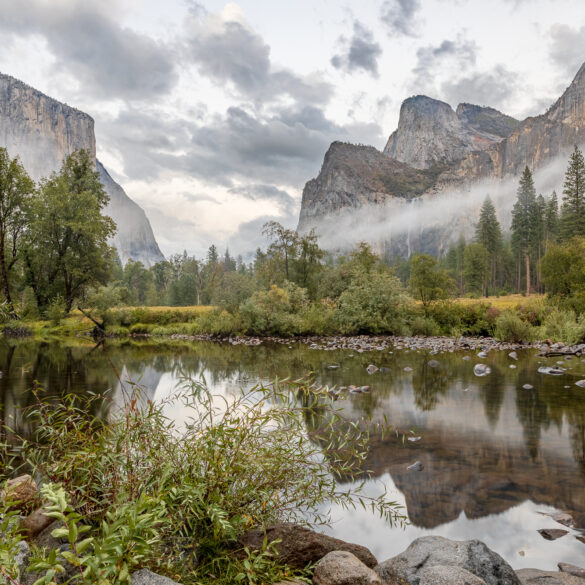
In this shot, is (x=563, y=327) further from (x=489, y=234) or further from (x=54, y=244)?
(x=489, y=234)

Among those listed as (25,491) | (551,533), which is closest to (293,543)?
(25,491)

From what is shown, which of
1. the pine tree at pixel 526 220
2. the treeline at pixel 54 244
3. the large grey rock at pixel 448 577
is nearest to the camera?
the large grey rock at pixel 448 577

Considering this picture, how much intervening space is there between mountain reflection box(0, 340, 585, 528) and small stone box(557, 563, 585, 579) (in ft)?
3.52

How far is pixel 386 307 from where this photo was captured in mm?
32875

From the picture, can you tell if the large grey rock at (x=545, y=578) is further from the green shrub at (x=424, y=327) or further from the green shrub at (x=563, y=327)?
the green shrub at (x=424, y=327)

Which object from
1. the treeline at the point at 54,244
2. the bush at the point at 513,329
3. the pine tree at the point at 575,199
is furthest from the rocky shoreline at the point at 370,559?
the pine tree at the point at 575,199

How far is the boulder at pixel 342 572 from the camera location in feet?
9.61

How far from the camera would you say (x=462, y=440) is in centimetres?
757

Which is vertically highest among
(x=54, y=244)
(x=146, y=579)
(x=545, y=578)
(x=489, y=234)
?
(x=489, y=234)

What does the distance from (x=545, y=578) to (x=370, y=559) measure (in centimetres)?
153

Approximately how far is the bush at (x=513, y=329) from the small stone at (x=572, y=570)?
25438mm

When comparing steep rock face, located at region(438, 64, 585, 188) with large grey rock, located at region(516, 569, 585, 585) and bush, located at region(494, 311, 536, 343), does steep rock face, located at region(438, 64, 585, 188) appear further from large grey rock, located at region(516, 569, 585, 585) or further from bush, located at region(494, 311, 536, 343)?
large grey rock, located at region(516, 569, 585, 585)

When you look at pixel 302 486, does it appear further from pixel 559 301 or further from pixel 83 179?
pixel 83 179

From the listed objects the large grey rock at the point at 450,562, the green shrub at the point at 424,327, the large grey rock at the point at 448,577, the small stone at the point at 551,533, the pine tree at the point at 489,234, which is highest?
the pine tree at the point at 489,234
